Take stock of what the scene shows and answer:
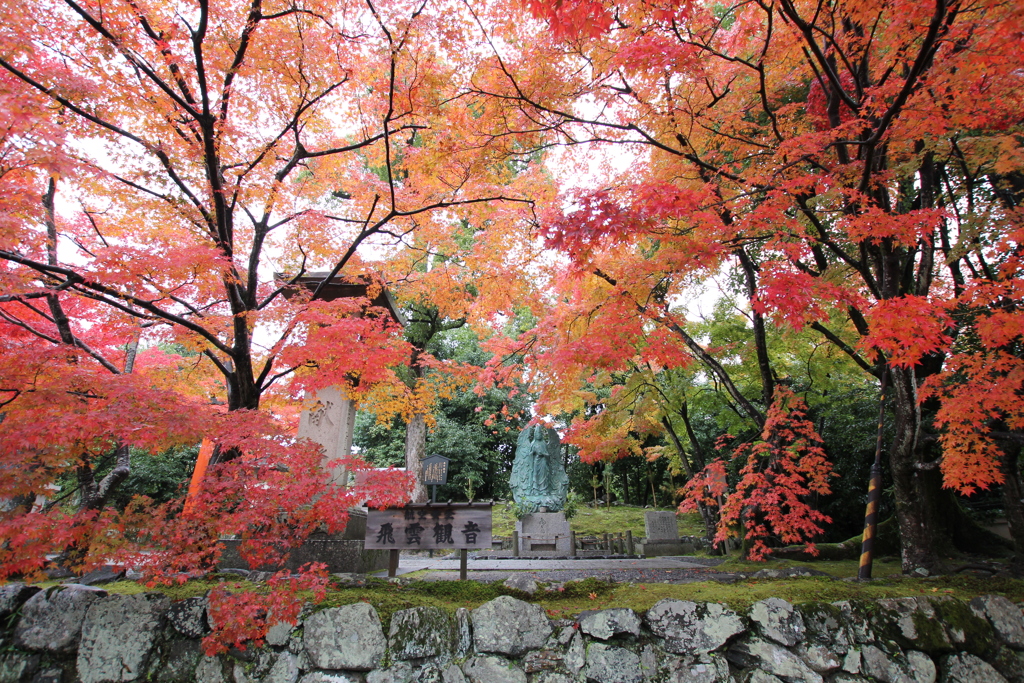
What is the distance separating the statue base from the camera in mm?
11874

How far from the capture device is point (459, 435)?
20.8 m

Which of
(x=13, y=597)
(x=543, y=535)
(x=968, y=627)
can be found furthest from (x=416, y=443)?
(x=968, y=627)

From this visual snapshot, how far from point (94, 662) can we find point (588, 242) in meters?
5.99

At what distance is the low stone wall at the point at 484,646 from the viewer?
4309 mm

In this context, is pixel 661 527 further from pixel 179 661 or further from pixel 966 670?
pixel 179 661

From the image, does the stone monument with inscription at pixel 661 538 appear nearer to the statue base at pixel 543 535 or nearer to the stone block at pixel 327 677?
the statue base at pixel 543 535

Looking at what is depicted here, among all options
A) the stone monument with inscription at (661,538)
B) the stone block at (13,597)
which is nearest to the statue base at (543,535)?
the stone monument with inscription at (661,538)

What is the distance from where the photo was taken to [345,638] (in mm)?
4363

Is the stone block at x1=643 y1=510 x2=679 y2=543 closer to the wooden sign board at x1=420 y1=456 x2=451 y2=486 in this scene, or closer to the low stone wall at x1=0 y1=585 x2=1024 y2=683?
the wooden sign board at x1=420 y1=456 x2=451 y2=486

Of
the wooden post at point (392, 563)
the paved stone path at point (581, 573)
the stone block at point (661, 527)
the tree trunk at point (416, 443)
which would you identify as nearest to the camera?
the wooden post at point (392, 563)

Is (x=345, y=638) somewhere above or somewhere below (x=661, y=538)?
above

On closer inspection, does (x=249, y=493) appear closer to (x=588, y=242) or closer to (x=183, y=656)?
(x=183, y=656)

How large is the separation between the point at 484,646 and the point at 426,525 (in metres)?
1.46

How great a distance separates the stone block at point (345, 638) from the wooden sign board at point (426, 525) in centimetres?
105
